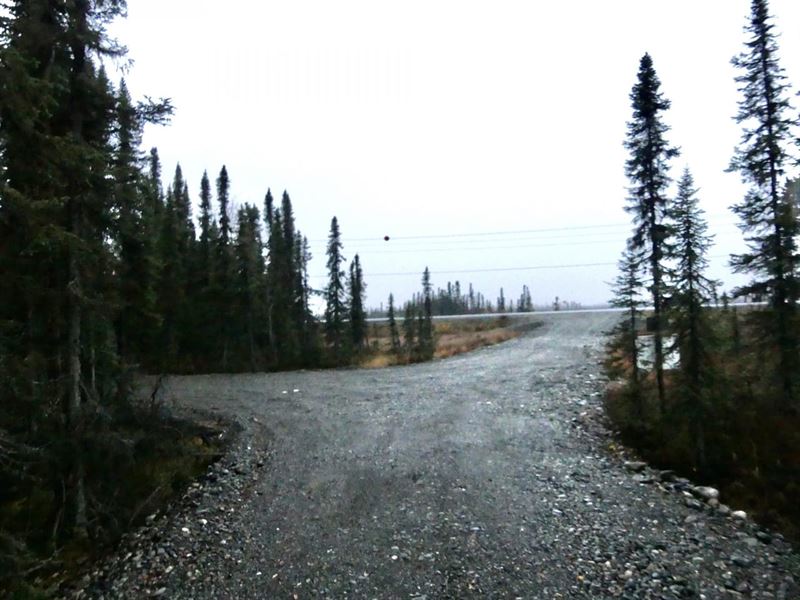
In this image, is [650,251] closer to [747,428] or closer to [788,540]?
[747,428]

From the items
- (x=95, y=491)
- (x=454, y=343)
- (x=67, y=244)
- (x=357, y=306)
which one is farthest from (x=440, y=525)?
(x=357, y=306)

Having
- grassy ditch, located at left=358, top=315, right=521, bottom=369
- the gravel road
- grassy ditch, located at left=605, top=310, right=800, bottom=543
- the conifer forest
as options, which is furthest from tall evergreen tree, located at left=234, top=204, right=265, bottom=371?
grassy ditch, located at left=605, top=310, right=800, bottom=543

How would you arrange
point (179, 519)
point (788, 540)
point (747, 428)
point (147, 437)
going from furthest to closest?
point (747, 428), point (147, 437), point (179, 519), point (788, 540)

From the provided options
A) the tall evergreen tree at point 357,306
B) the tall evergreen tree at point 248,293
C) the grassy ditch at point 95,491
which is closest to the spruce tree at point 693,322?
the grassy ditch at point 95,491

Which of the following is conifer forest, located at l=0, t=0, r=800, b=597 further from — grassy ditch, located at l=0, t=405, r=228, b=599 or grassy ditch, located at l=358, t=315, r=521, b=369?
grassy ditch, located at l=358, t=315, r=521, b=369

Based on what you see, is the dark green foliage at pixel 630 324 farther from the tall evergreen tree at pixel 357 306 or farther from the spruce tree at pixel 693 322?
the tall evergreen tree at pixel 357 306

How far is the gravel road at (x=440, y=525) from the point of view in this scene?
5793 millimetres

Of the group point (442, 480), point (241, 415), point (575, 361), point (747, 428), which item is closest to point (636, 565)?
point (442, 480)

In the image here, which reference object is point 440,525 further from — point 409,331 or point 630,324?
point 409,331

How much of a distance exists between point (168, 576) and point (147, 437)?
2873mm

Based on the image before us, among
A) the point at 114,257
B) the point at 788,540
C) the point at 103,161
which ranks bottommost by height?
the point at 788,540

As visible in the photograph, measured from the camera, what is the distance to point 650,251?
12.6m

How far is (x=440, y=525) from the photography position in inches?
278

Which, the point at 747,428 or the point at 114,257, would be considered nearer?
the point at 114,257
